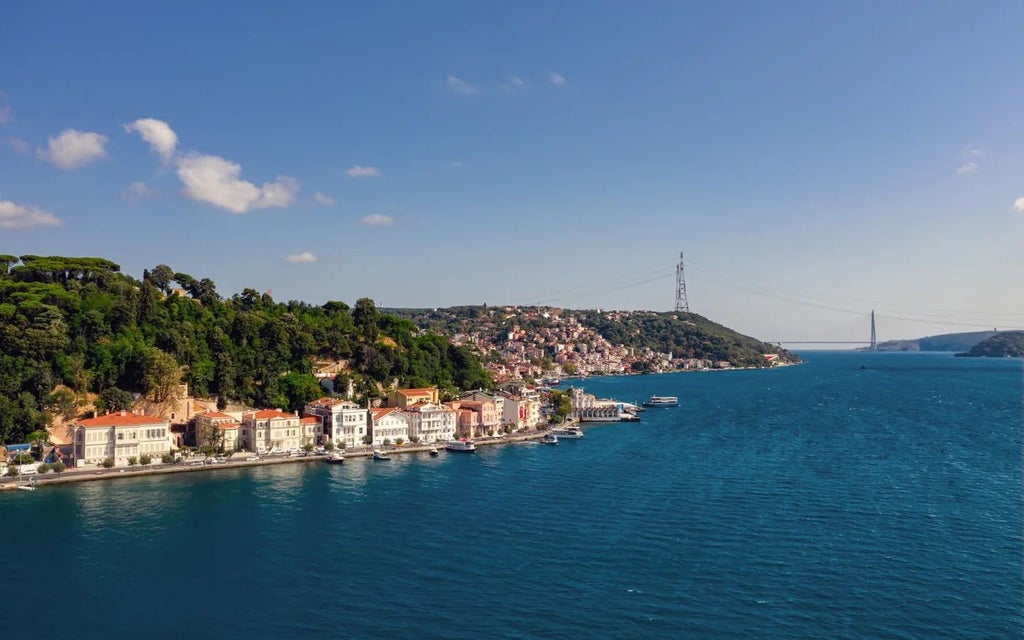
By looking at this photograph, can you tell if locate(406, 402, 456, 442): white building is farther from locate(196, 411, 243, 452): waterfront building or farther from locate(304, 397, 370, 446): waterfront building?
locate(196, 411, 243, 452): waterfront building

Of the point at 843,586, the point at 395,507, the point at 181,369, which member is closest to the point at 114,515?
the point at 395,507

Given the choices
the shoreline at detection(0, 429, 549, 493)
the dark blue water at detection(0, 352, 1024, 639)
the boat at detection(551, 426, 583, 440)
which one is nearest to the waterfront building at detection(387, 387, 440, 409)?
the shoreline at detection(0, 429, 549, 493)

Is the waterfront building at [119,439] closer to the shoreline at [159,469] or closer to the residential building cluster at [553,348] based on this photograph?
the shoreline at [159,469]

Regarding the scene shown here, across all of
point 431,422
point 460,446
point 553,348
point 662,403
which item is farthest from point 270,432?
point 553,348

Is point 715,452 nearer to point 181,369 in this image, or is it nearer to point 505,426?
point 505,426

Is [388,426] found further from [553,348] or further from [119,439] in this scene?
[553,348]

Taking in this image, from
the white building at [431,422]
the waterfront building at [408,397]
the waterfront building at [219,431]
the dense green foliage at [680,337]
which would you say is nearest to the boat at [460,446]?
the white building at [431,422]
